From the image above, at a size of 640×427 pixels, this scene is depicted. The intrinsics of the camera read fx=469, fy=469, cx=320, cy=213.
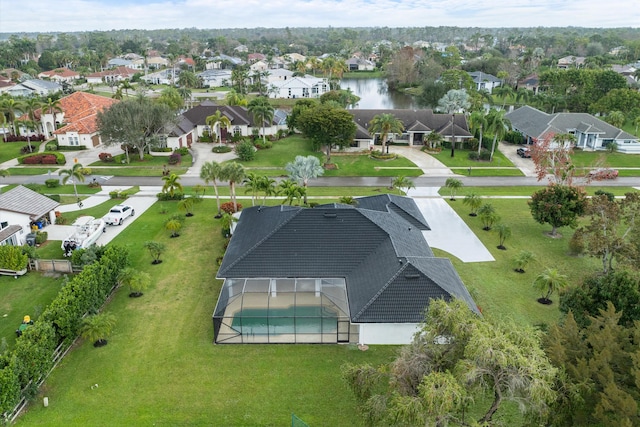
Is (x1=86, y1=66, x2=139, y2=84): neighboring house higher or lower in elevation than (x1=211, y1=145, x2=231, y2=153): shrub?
higher

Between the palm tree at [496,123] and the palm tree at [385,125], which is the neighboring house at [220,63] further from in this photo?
the palm tree at [496,123]

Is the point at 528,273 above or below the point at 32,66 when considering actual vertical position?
below

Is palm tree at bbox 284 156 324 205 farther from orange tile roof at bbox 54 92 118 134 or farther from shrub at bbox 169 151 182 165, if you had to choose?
orange tile roof at bbox 54 92 118 134

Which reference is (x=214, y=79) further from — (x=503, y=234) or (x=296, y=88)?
(x=503, y=234)

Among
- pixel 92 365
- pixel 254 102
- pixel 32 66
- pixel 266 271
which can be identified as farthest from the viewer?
pixel 32 66

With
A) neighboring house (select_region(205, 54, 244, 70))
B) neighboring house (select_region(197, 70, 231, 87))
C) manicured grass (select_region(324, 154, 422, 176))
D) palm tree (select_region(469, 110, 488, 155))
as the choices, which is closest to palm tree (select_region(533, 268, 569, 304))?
manicured grass (select_region(324, 154, 422, 176))

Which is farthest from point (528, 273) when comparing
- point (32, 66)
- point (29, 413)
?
point (32, 66)

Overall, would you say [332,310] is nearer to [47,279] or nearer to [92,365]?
[92,365]
